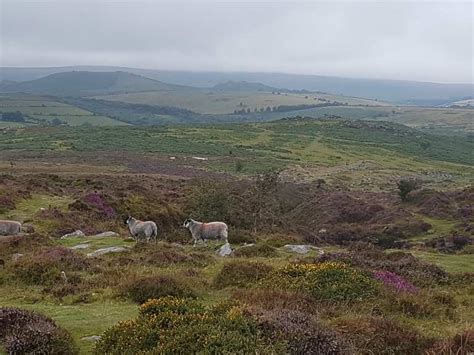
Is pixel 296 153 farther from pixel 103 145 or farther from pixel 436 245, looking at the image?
pixel 436 245

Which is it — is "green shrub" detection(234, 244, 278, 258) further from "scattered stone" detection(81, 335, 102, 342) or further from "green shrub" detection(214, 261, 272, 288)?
"scattered stone" detection(81, 335, 102, 342)

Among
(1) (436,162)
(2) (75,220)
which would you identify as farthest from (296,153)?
(2) (75,220)

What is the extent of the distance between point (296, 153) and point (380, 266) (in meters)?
122

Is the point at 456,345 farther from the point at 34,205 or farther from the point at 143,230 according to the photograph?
the point at 34,205

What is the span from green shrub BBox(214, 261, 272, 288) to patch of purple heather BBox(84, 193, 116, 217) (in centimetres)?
1979

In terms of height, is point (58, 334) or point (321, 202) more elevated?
point (58, 334)

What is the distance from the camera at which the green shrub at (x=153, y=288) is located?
13.8m

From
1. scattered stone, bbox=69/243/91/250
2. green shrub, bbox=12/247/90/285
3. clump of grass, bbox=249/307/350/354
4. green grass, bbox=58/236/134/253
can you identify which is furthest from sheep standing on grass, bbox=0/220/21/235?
clump of grass, bbox=249/307/350/354

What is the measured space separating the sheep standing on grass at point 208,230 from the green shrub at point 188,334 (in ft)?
50.5

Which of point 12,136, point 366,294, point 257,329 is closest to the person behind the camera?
point 257,329

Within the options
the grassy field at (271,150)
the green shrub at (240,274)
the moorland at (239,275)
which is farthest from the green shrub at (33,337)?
the grassy field at (271,150)

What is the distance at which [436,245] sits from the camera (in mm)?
33688

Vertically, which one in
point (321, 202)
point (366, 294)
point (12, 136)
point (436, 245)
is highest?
point (366, 294)

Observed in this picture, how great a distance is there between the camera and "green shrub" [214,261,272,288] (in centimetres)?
1587
